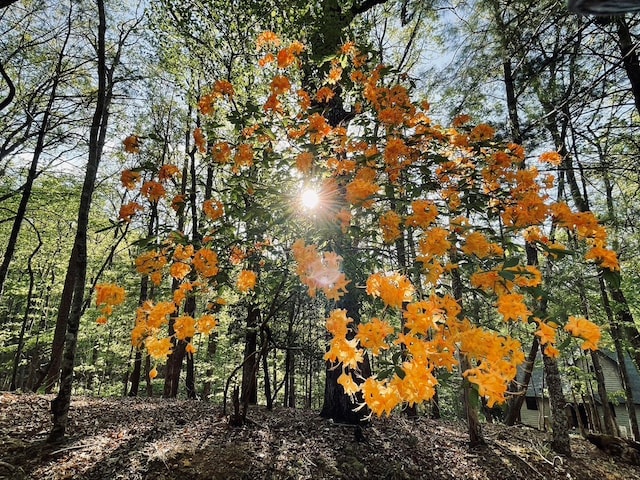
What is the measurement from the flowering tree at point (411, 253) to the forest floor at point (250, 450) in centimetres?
198

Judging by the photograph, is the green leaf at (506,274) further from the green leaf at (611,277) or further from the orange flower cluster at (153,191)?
the orange flower cluster at (153,191)

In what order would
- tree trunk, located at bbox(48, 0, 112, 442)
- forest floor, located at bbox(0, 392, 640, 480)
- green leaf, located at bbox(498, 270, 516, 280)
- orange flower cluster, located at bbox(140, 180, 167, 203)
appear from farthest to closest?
tree trunk, located at bbox(48, 0, 112, 442), forest floor, located at bbox(0, 392, 640, 480), orange flower cluster, located at bbox(140, 180, 167, 203), green leaf, located at bbox(498, 270, 516, 280)

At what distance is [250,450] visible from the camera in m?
3.83

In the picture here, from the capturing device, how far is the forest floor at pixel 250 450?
3332 mm

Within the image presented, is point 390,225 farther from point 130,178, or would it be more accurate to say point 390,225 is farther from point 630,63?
point 630,63

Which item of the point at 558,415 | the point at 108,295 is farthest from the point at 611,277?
the point at 558,415

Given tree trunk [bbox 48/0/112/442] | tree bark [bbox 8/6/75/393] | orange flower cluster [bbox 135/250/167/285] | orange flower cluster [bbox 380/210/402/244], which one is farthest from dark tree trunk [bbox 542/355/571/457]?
tree bark [bbox 8/6/75/393]

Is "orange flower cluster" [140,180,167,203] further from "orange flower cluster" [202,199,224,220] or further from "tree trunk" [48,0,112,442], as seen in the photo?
"tree trunk" [48,0,112,442]

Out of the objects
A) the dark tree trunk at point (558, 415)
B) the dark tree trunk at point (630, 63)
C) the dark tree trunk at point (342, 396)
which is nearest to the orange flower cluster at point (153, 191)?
the dark tree trunk at point (342, 396)

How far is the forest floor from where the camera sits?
333cm

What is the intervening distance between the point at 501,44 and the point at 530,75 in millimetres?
623

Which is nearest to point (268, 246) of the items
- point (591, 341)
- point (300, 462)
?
point (300, 462)

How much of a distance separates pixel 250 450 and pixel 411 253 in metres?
3.07

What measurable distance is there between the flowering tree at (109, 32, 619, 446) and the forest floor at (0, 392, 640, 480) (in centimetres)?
198
